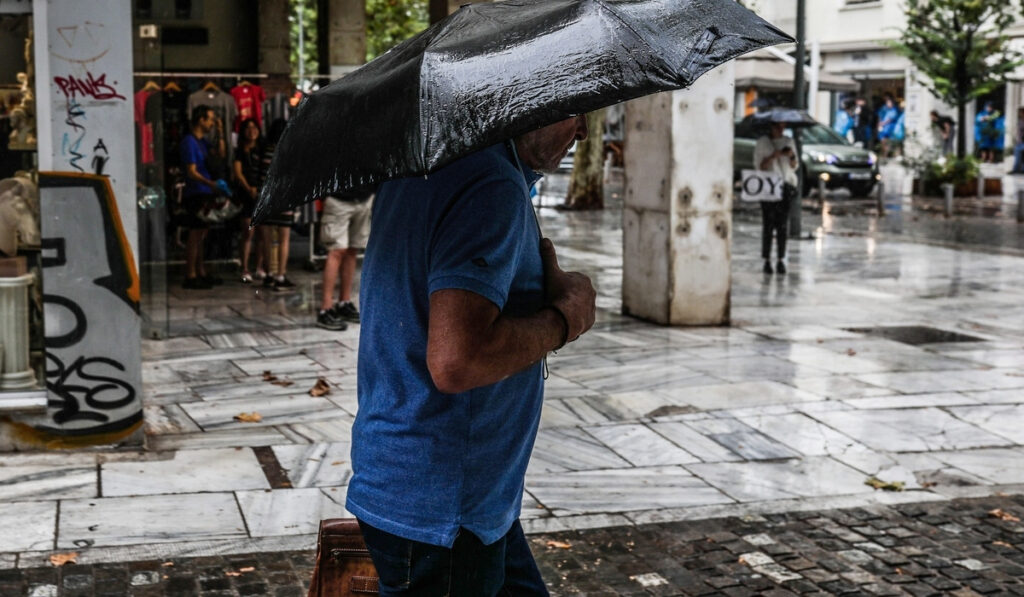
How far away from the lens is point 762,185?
14.6 m

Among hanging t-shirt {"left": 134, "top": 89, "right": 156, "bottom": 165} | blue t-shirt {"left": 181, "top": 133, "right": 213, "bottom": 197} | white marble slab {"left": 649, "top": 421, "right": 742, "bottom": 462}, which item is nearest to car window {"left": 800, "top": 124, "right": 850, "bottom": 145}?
blue t-shirt {"left": 181, "top": 133, "right": 213, "bottom": 197}

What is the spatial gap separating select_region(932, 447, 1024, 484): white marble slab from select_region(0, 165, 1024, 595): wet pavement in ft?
0.07

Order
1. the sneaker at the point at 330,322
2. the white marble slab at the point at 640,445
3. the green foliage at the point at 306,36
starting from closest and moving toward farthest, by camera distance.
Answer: the white marble slab at the point at 640,445, the sneaker at the point at 330,322, the green foliage at the point at 306,36

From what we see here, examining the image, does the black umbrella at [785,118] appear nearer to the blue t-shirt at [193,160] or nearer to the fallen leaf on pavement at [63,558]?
the blue t-shirt at [193,160]

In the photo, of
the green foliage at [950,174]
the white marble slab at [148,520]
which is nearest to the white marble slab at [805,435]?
the white marble slab at [148,520]

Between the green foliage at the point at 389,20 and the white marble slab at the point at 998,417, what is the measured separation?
2217cm

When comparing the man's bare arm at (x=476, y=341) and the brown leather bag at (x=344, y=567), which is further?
the brown leather bag at (x=344, y=567)

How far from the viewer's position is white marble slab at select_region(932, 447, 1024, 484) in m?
6.76

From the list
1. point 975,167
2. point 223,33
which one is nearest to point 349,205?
point 223,33

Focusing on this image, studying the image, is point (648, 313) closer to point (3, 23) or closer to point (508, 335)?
point (3, 23)

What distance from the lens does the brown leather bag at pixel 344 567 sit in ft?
9.68

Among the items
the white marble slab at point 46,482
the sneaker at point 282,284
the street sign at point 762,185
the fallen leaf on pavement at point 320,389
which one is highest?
the street sign at point 762,185

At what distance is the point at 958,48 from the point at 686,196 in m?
19.9

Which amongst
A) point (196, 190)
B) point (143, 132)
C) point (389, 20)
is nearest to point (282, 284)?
point (196, 190)
